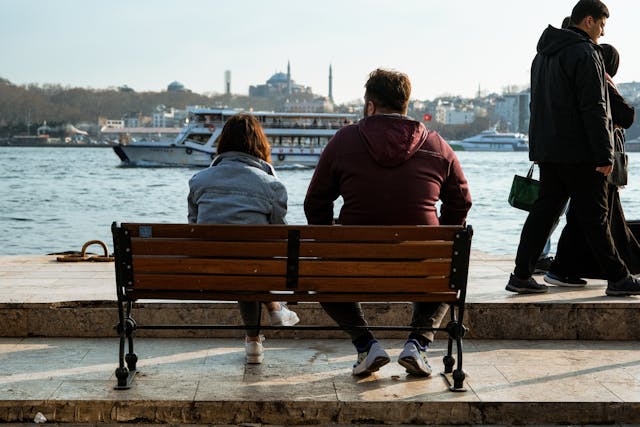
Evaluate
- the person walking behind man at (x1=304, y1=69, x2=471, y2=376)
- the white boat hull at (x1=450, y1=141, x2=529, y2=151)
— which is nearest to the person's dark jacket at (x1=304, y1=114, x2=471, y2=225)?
the person walking behind man at (x1=304, y1=69, x2=471, y2=376)

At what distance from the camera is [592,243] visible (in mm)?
5230

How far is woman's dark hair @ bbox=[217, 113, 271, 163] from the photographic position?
4234mm

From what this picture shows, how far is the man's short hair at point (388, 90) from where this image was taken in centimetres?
397

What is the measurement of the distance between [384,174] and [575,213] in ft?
5.76

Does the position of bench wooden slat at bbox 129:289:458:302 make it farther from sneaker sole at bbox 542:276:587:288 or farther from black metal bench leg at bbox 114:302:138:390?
sneaker sole at bbox 542:276:587:288

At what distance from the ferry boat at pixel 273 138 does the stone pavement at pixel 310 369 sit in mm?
55244

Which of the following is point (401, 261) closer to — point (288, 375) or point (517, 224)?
point (288, 375)

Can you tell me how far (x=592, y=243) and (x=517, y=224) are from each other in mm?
21200

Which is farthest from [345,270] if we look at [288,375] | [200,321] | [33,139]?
[33,139]

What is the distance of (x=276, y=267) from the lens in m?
3.83

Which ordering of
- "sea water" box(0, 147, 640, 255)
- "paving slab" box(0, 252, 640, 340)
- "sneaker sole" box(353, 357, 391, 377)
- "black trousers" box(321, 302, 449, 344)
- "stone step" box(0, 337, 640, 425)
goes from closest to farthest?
"stone step" box(0, 337, 640, 425)
"sneaker sole" box(353, 357, 391, 377)
"black trousers" box(321, 302, 449, 344)
"paving slab" box(0, 252, 640, 340)
"sea water" box(0, 147, 640, 255)

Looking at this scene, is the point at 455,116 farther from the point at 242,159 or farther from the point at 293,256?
the point at 293,256

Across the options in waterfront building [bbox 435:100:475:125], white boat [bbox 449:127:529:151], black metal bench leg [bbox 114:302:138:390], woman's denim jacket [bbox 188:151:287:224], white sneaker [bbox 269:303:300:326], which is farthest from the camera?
waterfront building [bbox 435:100:475:125]

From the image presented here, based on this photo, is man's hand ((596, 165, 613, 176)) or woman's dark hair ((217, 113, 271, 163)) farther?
man's hand ((596, 165, 613, 176))
